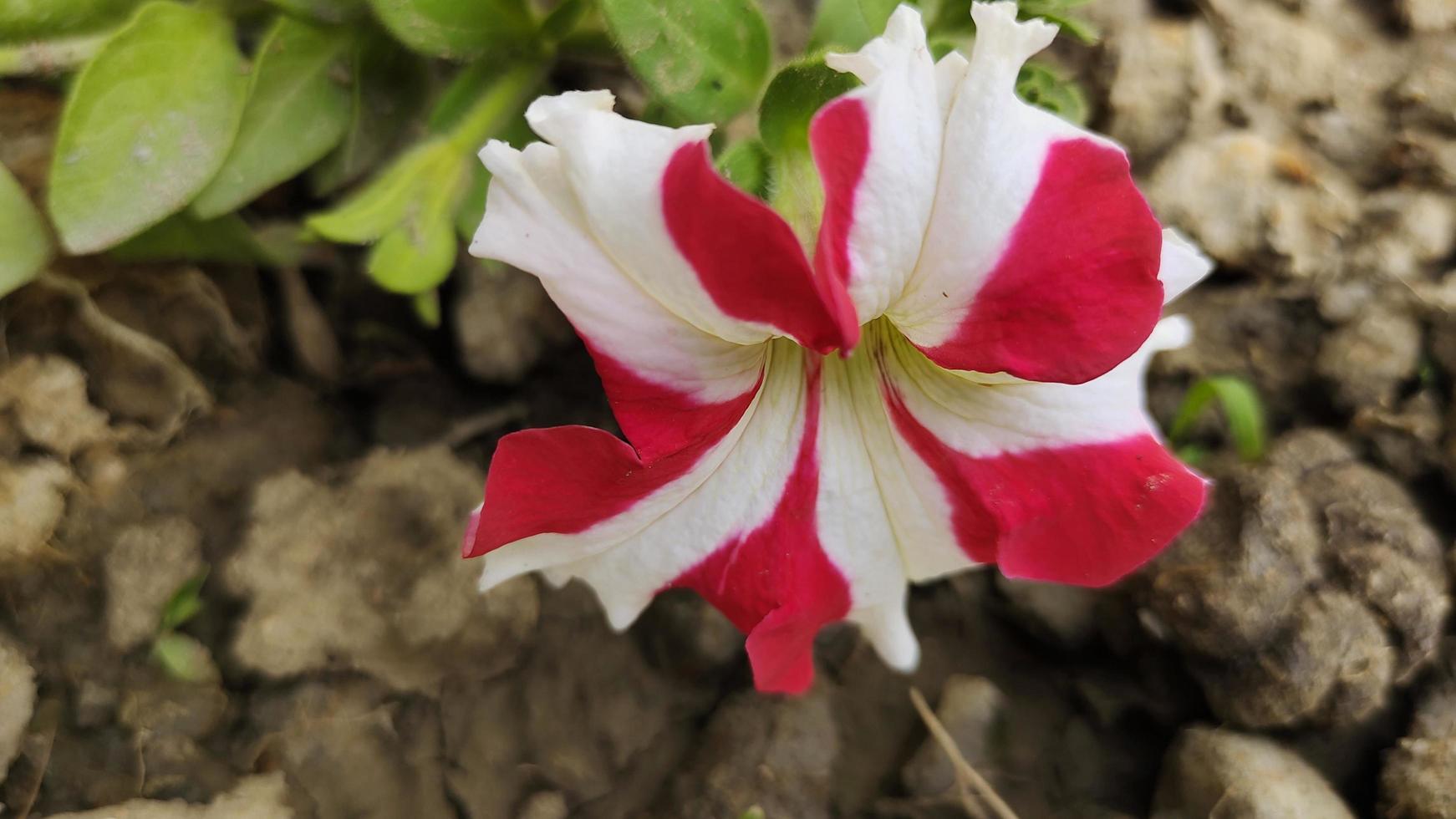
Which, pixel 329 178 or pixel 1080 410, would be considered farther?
pixel 329 178

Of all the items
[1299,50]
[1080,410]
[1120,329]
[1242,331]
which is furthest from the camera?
[1299,50]

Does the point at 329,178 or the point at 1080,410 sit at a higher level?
the point at 1080,410

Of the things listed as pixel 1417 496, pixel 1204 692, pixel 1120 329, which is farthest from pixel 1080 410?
pixel 1417 496

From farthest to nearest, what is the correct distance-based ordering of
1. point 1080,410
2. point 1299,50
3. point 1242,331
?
point 1299,50 → point 1242,331 → point 1080,410

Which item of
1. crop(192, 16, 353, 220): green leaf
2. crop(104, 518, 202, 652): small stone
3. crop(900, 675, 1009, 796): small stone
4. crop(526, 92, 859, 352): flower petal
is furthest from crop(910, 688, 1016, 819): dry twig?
crop(192, 16, 353, 220): green leaf

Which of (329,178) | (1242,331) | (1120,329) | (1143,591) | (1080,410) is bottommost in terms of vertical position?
(1143,591)

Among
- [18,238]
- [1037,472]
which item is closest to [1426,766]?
[1037,472]

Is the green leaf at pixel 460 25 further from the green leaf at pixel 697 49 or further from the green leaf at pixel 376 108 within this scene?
the green leaf at pixel 697 49

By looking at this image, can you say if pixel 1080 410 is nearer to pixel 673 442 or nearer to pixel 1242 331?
pixel 673 442
